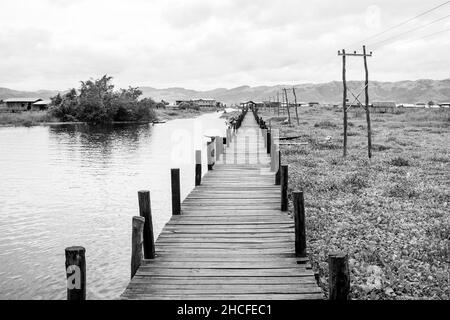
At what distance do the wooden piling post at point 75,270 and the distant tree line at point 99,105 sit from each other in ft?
305

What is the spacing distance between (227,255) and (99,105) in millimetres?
92024

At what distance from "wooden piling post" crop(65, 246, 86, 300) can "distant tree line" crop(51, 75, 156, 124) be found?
93102mm

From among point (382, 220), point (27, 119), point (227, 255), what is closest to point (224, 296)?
point (227, 255)

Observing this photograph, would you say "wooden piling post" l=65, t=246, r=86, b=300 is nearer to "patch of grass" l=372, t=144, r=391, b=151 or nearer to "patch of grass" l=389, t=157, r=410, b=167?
"patch of grass" l=389, t=157, r=410, b=167

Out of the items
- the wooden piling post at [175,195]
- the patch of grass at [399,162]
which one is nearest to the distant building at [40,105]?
the patch of grass at [399,162]

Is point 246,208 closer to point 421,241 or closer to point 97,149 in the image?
point 421,241

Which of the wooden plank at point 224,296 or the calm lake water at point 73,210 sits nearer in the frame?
the wooden plank at point 224,296

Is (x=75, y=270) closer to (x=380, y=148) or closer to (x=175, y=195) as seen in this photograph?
(x=175, y=195)

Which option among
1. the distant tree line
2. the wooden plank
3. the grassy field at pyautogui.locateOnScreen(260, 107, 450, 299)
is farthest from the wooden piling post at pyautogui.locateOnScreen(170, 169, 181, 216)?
the distant tree line

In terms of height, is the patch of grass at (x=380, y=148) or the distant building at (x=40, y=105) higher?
the distant building at (x=40, y=105)

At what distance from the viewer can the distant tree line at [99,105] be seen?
3765 inches

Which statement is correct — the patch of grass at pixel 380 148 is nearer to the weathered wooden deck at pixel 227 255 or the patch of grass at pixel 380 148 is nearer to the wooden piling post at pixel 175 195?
the weathered wooden deck at pixel 227 255
